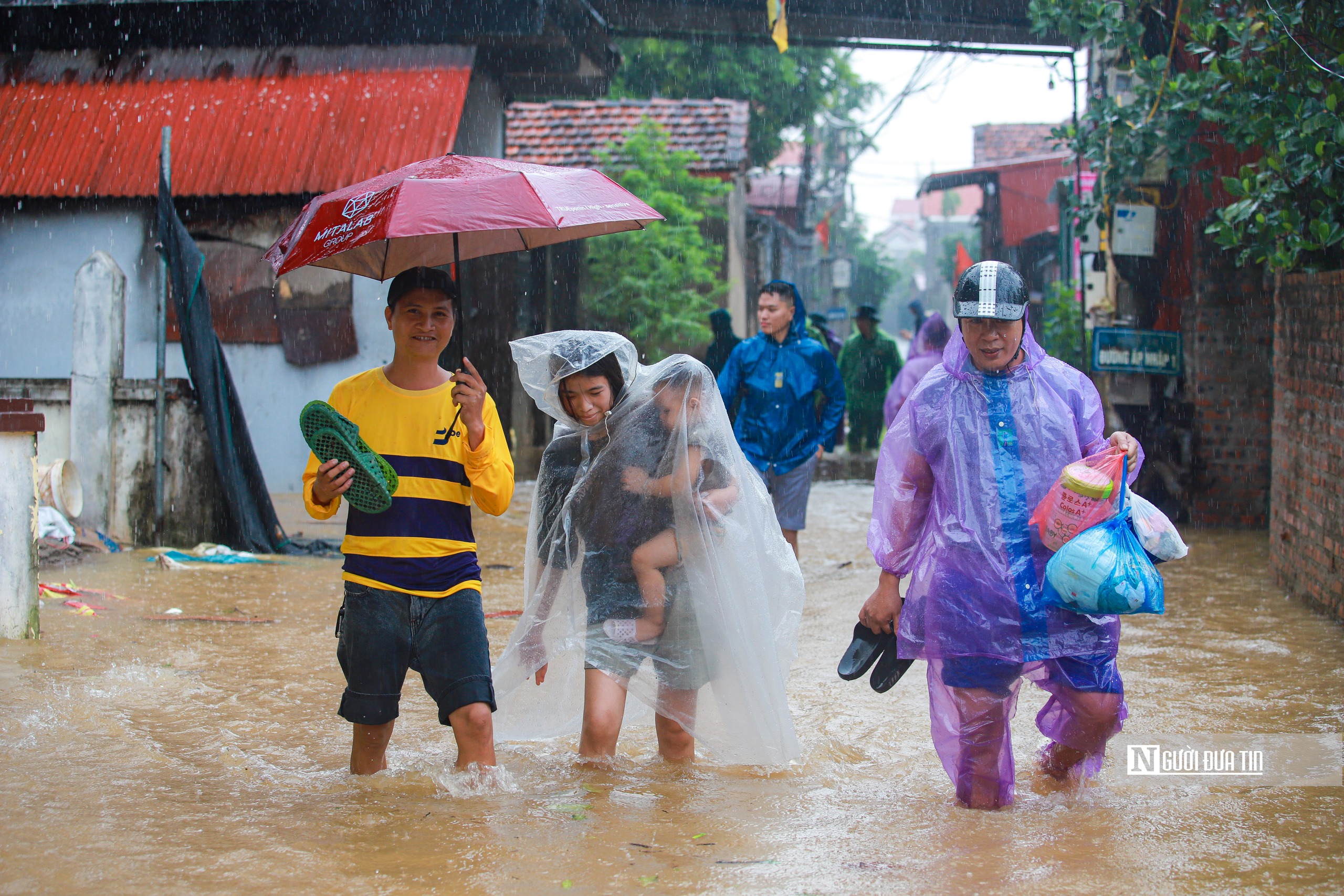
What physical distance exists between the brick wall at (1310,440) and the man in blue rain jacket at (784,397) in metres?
2.60

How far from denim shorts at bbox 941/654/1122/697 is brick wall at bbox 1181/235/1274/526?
731cm

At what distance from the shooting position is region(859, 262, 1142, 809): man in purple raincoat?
340 cm

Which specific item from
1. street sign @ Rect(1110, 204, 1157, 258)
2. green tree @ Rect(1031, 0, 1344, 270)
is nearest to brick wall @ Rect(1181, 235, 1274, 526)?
street sign @ Rect(1110, 204, 1157, 258)

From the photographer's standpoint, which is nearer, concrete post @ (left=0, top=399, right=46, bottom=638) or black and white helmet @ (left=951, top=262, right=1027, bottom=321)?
black and white helmet @ (left=951, top=262, right=1027, bottom=321)

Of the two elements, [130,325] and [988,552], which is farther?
[130,325]

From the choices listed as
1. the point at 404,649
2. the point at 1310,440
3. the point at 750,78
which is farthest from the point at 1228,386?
the point at 750,78

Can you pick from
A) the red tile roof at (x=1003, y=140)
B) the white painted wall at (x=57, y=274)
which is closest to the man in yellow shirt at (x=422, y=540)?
the white painted wall at (x=57, y=274)

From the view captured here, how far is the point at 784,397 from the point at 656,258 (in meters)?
8.80

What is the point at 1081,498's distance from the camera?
10.4 feet

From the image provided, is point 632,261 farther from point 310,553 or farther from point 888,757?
point 888,757

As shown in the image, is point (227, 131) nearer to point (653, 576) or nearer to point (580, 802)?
point (653, 576)

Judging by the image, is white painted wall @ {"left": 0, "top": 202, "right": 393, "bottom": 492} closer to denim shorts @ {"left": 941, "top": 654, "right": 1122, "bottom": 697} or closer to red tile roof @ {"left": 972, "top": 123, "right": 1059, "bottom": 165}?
denim shorts @ {"left": 941, "top": 654, "right": 1122, "bottom": 697}

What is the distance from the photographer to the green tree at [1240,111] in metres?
6.23

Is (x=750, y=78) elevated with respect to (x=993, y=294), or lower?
elevated
